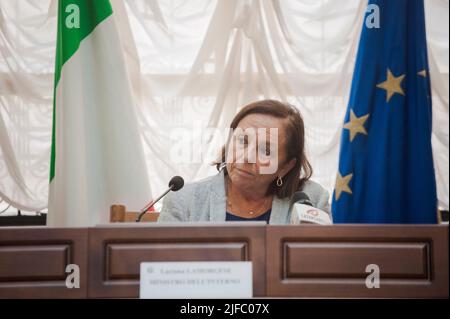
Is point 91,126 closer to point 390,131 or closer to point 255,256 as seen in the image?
point 390,131

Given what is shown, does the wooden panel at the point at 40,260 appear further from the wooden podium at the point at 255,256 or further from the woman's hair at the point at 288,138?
the woman's hair at the point at 288,138

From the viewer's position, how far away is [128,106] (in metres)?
2.69

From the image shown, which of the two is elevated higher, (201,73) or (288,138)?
(201,73)

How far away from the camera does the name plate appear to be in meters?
1.40

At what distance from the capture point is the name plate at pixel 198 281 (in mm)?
1403

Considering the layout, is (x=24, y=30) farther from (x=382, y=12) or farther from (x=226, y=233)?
(x=226, y=233)

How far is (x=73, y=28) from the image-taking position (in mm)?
2672

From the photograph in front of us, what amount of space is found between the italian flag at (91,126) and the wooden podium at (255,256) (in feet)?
3.70

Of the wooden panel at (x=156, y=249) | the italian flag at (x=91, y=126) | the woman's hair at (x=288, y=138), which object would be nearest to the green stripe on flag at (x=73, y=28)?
the italian flag at (x=91, y=126)

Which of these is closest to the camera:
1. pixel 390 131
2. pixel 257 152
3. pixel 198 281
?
pixel 198 281

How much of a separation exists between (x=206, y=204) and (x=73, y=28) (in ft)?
3.48

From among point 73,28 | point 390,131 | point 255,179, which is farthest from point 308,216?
point 73,28

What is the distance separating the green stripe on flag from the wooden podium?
3.98ft
